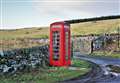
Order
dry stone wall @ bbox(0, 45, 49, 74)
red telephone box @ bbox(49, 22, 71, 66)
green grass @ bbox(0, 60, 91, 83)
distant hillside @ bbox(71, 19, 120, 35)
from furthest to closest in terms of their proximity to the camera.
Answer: distant hillside @ bbox(71, 19, 120, 35) → red telephone box @ bbox(49, 22, 71, 66) → dry stone wall @ bbox(0, 45, 49, 74) → green grass @ bbox(0, 60, 91, 83)

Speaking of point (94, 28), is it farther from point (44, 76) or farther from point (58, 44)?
point (44, 76)

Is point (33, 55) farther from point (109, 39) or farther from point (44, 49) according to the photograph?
point (109, 39)

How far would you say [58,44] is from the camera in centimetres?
2456

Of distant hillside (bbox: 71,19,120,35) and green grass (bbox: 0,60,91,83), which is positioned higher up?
distant hillside (bbox: 71,19,120,35)

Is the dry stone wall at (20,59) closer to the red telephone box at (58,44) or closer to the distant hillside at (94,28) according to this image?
the red telephone box at (58,44)

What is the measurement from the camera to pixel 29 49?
20.8 m

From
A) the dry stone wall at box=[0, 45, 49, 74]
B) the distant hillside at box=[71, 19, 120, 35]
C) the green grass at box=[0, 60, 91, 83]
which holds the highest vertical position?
the distant hillside at box=[71, 19, 120, 35]

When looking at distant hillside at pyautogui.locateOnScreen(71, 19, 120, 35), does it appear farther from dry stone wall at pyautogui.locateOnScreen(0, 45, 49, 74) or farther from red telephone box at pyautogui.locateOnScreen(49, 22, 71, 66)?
dry stone wall at pyautogui.locateOnScreen(0, 45, 49, 74)

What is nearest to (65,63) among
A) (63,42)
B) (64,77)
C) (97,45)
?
(63,42)

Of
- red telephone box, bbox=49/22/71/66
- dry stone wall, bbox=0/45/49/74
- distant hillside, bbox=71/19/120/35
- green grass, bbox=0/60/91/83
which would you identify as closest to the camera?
green grass, bbox=0/60/91/83

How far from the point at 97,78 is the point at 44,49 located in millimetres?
6920

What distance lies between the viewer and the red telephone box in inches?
952

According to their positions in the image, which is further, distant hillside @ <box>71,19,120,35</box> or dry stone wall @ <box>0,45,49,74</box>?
distant hillside @ <box>71,19,120,35</box>

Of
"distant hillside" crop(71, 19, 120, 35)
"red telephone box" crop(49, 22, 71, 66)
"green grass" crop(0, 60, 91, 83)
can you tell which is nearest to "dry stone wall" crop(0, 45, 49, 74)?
"green grass" crop(0, 60, 91, 83)
